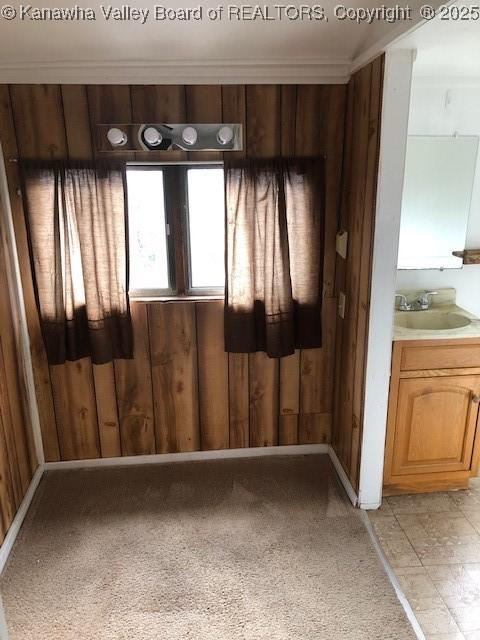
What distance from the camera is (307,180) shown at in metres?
2.50

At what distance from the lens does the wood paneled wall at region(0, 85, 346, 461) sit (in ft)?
7.88

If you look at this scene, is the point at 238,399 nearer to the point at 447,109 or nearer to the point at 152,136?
the point at 152,136

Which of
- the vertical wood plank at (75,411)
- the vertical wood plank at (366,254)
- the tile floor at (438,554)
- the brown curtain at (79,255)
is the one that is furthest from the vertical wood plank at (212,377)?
the tile floor at (438,554)

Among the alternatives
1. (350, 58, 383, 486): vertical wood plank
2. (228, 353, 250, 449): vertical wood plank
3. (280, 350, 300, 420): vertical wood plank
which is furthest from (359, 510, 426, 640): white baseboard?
(228, 353, 250, 449): vertical wood plank

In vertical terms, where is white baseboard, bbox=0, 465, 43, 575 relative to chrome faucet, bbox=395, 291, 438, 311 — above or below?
below

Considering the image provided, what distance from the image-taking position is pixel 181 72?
2357mm

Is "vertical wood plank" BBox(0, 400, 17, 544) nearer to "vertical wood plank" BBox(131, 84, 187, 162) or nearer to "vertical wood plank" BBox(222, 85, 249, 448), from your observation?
"vertical wood plank" BBox(222, 85, 249, 448)

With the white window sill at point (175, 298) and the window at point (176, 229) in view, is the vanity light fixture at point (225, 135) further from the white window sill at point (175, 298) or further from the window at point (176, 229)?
the white window sill at point (175, 298)

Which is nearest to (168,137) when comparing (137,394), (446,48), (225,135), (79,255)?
(225,135)

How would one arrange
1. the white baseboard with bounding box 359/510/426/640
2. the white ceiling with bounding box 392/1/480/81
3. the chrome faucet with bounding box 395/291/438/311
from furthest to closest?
the chrome faucet with bounding box 395/291/438/311 < the white baseboard with bounding box 359/510/426/640 < the white ceiling with bounding box 392/1/480/81

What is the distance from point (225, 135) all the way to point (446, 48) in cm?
103

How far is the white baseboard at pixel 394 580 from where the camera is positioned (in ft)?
6.10

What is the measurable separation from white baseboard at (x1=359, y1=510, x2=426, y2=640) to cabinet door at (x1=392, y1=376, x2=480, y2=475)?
1.05 ft

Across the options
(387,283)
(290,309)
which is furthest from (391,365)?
(290,309)
